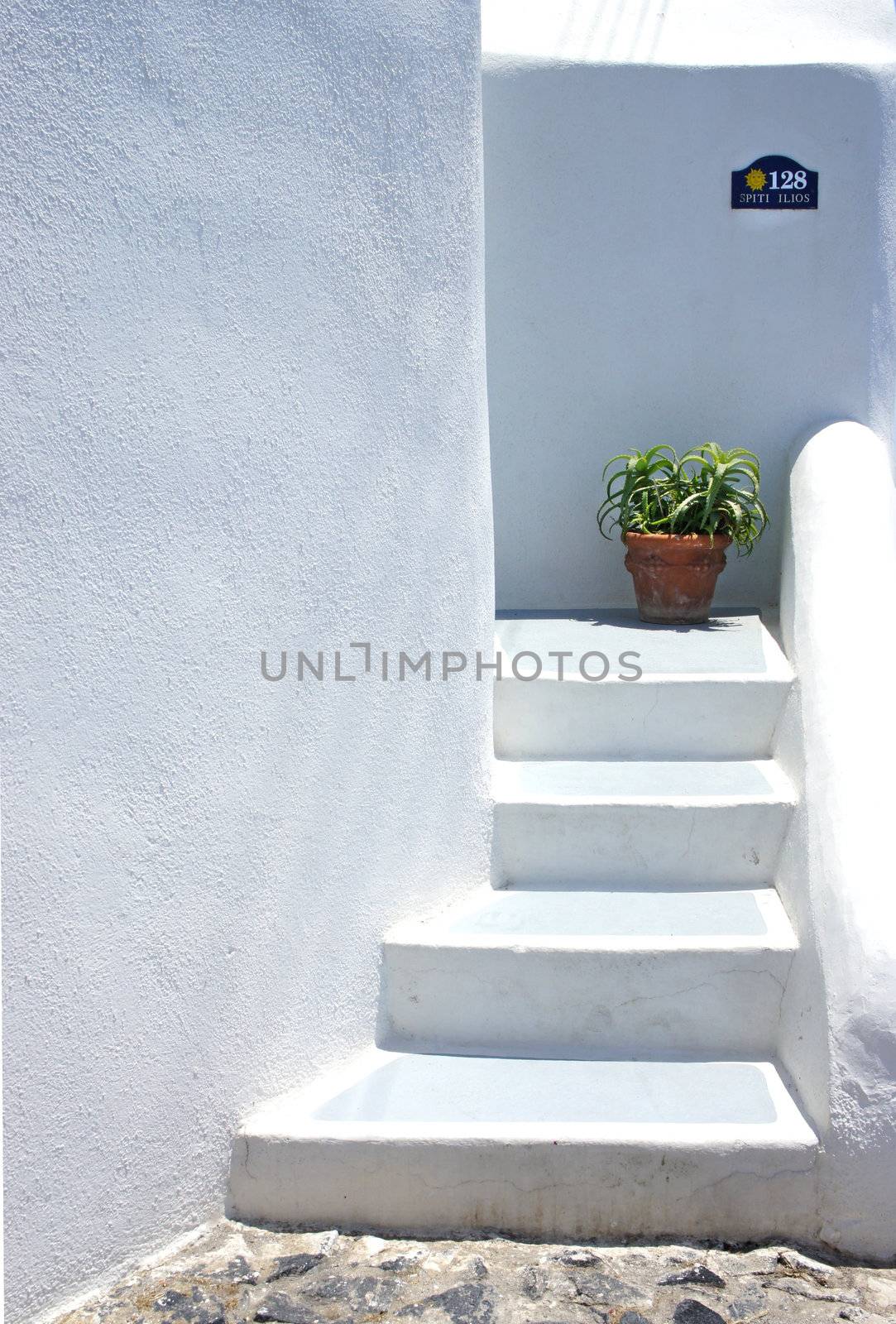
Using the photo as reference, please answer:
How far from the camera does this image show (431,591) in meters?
3.81

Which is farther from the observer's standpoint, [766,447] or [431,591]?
[766,447]

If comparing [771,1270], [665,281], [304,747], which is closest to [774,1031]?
[771,1270]

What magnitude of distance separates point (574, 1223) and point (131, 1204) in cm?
106

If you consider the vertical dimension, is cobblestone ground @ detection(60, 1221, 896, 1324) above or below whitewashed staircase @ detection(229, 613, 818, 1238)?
below

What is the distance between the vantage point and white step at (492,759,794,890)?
390 centimetres

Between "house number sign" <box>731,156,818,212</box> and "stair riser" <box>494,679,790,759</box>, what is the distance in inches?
87.8

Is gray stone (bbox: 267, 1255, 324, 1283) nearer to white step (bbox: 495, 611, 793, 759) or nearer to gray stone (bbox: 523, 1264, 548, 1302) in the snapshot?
gray stone (bbox: 523, 1264, 548, 1302)

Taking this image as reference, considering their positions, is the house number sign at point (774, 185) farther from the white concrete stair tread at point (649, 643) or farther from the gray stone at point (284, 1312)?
the gray stone at point (284, 1312)

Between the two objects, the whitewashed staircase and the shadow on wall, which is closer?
the whitewashed staircase

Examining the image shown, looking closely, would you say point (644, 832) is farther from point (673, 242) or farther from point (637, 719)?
point (673, 242)

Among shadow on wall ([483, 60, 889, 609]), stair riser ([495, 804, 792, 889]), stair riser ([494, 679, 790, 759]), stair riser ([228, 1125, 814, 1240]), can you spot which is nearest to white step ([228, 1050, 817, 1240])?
stair riser ([228, 1125, 814, 1240])

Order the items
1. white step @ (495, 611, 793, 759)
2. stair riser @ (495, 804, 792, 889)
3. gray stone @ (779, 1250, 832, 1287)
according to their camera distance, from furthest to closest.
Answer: white step @ (495, 611, 793, 759)
stair riser @ (495, 804, 792, 889)
gray stone @ (779, 1250, 832, 1287)

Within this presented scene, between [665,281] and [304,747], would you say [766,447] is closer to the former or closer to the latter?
[665,281]

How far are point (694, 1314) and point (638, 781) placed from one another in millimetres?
1699
